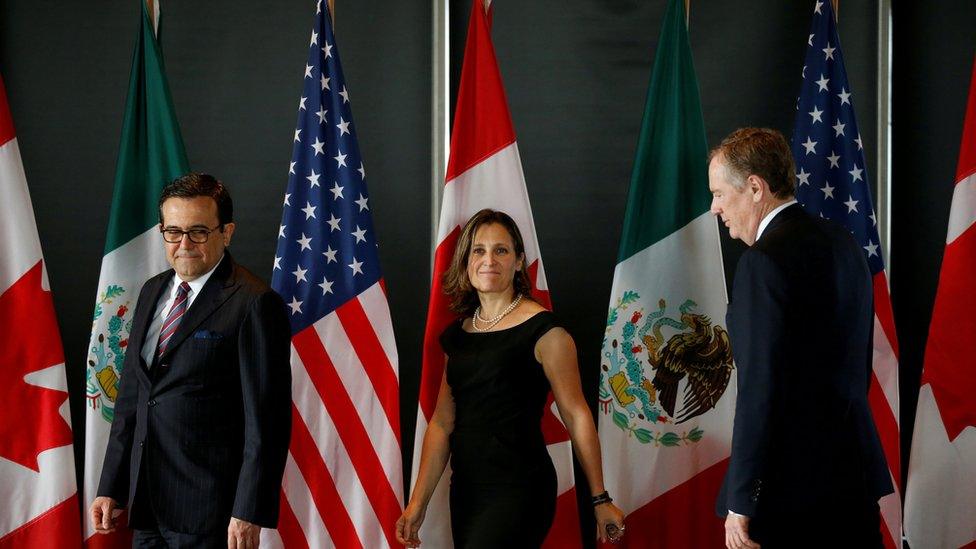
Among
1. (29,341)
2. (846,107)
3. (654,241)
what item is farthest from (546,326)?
(29,341)

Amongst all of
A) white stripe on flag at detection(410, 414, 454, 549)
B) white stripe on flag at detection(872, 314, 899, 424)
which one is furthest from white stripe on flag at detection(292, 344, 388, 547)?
white stripe on flag at detection(872, 314, 899, 424)

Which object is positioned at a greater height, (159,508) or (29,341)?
(29,341)

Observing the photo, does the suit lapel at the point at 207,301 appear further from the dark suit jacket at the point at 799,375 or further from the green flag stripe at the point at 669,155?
the green flag stripe at the point at 669,155

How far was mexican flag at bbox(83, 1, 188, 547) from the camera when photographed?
3.06 meters

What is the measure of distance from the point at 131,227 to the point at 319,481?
1.07m

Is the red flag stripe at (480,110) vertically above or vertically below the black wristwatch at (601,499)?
above

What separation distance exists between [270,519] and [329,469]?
93 centimetres

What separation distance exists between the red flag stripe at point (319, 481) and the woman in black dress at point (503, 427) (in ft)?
1.36

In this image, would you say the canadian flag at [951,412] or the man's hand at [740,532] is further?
the canadian flag at [951,412]

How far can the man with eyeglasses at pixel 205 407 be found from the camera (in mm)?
2227

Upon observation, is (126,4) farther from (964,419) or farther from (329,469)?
(964,419)

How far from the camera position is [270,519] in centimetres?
219

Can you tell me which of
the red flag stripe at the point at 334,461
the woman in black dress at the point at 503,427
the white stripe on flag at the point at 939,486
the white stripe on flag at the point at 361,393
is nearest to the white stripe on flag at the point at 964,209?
the white stripe on flag at the point at 939,486

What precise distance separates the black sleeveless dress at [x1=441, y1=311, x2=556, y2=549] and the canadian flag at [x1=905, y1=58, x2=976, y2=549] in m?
1.34
